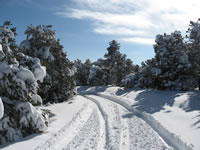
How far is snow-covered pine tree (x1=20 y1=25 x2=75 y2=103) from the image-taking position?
21661 millimetres

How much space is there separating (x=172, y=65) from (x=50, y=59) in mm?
17015

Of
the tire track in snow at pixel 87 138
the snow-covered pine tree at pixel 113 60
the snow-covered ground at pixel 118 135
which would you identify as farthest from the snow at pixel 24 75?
the snow-covered pine tree at pixel 113 60

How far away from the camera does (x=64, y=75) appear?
2402 cm

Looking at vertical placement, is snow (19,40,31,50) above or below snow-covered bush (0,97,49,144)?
above

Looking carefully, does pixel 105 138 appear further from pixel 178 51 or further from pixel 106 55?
pixel 106 55

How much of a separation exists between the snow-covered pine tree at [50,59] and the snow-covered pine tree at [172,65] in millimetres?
12996

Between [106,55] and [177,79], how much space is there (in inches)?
1096

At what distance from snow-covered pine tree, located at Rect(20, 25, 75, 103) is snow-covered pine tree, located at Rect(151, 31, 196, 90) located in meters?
13.0

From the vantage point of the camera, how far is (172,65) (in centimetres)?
2677

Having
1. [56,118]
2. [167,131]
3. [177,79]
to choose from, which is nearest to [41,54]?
[56,118]

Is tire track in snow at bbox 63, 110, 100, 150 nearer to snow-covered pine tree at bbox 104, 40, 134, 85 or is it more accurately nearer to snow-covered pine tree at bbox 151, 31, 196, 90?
snow-covered pine tree at bbox 151, 31, 196, 90

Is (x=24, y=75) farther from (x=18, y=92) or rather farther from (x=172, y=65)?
(x=172, y=65)

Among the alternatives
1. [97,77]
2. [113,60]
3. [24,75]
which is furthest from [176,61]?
[97,77]

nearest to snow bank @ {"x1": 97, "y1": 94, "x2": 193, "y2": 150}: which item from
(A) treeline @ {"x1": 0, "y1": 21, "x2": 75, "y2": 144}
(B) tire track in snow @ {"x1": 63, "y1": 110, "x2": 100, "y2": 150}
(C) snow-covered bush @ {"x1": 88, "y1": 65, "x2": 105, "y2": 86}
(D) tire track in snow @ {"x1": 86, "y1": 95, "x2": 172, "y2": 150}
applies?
(D) tire track in snow @ {"x1": 86, "y1": 95, "x2": 172, "y2": 150}
